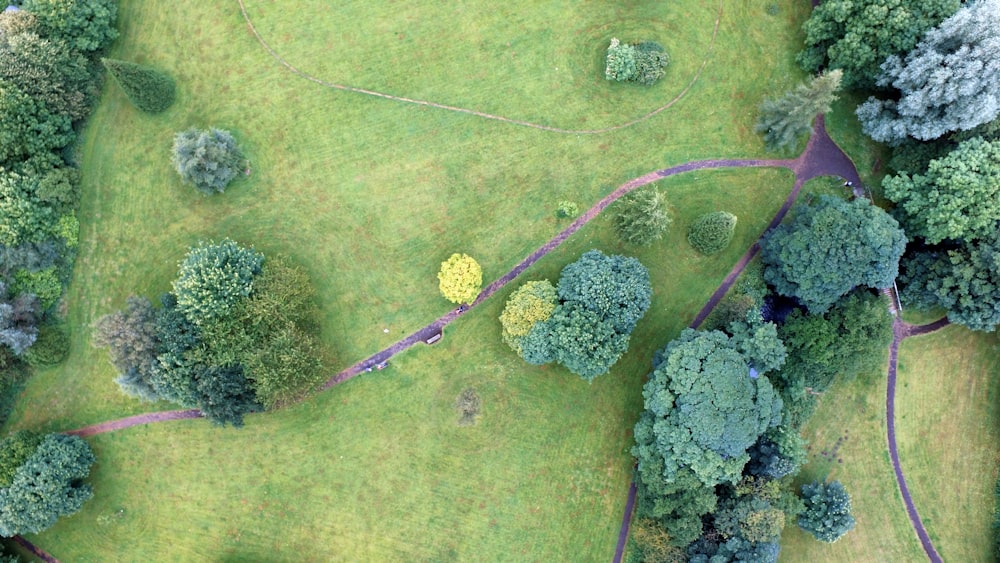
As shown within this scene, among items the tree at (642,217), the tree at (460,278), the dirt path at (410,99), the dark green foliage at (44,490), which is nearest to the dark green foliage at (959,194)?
the tree at (642,217)

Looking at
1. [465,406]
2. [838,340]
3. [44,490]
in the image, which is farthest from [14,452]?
[838,340]

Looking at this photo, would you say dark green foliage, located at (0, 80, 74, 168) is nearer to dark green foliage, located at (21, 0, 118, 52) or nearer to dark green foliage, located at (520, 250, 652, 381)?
dark green foliage, located at (21, 0, 118, 52)

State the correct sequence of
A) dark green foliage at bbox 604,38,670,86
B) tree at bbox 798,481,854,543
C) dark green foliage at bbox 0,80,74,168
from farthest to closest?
1. dark green foliage at bbox 604,38,670,86
2. tree at bbox 798,481,854,543
3. dark green foliage at bbox 0,80,74,168

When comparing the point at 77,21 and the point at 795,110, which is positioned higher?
the point at 77,21

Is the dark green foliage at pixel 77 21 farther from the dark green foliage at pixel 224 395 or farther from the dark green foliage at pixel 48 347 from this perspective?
the dark green foliage at pixel 224 395

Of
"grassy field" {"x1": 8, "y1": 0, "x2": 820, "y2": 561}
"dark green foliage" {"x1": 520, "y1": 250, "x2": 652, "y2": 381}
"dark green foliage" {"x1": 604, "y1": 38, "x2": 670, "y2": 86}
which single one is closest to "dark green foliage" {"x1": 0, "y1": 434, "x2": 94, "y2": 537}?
"grassy field" {"x1": 8, "y1": 0, "x2": 820, "y2": 561}

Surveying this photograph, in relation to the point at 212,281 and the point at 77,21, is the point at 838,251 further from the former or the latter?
the point at 77,21

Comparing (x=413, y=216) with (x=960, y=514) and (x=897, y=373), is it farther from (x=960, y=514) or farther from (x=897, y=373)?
(x=960, y=514)
